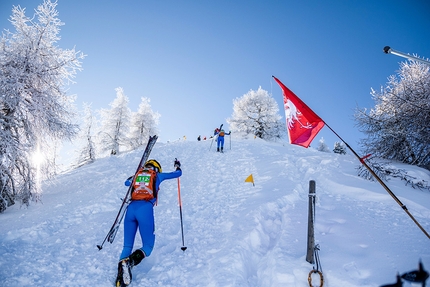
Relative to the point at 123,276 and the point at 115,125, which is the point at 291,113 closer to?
the point at 123,276

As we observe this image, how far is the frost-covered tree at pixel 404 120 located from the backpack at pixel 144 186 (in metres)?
11.1

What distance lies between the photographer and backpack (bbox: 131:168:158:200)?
449 centimetres

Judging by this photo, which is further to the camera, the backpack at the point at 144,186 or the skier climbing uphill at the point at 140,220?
the backpack at the point at 144,186

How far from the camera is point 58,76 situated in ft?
28.7

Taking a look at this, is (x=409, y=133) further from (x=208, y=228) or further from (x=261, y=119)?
(x=261, y=119)

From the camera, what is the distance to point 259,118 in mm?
37344

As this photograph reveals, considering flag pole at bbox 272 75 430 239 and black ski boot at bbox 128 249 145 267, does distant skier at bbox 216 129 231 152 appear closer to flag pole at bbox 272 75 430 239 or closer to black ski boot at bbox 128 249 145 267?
flag pole at bbox 272 75 430 239

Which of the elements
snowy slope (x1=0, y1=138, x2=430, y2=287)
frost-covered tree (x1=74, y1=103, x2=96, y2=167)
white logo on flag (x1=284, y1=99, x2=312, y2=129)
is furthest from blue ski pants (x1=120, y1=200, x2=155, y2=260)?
frost-covered tree (x1=74, y1=103, x2=96, y2=167)

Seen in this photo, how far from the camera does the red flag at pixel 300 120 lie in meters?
5.18

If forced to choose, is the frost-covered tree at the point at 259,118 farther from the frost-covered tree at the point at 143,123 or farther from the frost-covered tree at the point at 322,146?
the frost-covered tree at the point at 322,146

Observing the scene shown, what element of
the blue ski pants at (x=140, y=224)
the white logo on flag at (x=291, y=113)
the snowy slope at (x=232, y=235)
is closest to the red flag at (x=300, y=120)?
the white logo on flag at (x=291, y=113)

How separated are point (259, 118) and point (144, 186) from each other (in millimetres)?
34563

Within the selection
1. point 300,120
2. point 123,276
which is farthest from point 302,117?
point 123,276

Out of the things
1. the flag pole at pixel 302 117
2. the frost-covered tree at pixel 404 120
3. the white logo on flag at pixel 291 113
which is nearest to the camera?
the flag pole at pixel 302 117
